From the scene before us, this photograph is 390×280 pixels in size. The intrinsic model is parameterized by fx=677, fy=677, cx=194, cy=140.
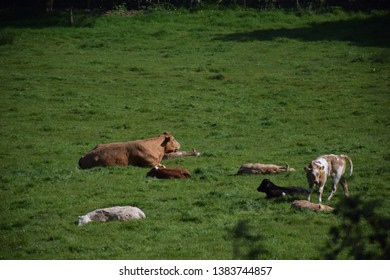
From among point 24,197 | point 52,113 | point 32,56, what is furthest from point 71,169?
point 32,56

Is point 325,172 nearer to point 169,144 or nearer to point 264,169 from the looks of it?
point 264,169

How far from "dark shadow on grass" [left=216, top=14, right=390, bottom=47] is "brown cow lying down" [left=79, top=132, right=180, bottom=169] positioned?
21.3 metres

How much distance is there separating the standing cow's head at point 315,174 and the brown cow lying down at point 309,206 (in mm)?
478

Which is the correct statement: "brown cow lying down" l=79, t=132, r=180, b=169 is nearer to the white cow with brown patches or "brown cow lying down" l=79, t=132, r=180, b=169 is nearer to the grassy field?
the grassy field

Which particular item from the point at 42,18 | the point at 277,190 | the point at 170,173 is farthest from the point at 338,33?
the point at 277,190

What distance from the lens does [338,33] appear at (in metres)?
40.2

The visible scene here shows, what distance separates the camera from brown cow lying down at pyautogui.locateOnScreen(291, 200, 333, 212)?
1286 centimetres

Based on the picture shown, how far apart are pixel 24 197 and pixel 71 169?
3.04 metres

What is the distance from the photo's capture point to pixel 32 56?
1452 inches

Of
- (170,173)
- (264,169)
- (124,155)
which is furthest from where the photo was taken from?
(124,155)

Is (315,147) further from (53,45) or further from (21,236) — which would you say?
(53,45)

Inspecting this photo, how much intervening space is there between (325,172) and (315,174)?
353mm

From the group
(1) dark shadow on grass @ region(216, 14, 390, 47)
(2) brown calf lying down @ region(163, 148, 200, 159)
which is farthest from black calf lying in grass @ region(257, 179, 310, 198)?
(1) dark shadow on grass @ region(216, 14, 390, 47)
